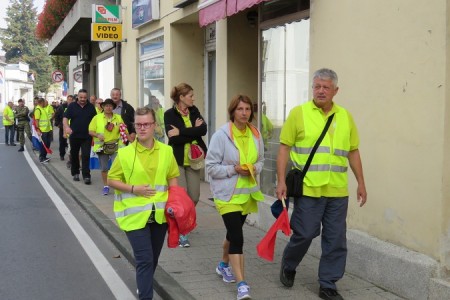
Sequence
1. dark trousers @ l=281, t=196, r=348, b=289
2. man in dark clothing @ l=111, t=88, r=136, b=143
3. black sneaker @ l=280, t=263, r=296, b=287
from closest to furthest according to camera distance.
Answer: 1. dark trousers @ l=281, t=196, r=348, b=289
2. black sneaker @ l=280, t=263, r=296, b=287
3. man in dark clothing @ l=111, t=88, r=136, b=143

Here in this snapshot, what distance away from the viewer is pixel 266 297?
5016 mm

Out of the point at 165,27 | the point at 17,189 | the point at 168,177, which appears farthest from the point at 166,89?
the point at 168,177

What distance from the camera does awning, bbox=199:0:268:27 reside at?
7.29 m

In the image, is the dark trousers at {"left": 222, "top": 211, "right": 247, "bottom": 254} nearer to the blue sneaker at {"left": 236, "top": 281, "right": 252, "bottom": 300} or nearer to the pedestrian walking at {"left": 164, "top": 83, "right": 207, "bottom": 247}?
the blue sneaker at {"left": 236, "top": 281, "right": 252, "bottom": 300}

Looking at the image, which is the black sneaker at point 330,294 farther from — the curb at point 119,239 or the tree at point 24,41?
the tree at point 24,41

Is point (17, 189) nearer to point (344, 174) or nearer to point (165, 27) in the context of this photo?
point (165, 27)

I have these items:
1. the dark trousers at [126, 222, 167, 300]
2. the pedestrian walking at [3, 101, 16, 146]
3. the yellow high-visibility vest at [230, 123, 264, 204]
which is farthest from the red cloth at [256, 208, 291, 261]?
the pedestrian walking at [3, 101, 16, 146]

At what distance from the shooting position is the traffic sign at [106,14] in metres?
15.4

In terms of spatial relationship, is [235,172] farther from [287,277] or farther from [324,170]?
[287,277]

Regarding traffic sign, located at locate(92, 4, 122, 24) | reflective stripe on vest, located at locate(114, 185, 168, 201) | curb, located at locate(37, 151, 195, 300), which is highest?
traffic sign, located at locate(92, 4, 122, 24)

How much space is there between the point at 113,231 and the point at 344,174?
149 inches

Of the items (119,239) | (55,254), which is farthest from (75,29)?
(55,254)

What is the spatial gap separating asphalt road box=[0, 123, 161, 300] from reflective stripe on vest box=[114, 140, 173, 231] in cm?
112

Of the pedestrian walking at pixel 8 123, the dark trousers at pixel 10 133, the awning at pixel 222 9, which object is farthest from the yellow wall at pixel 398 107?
the dark trousers at pixel 10 133
